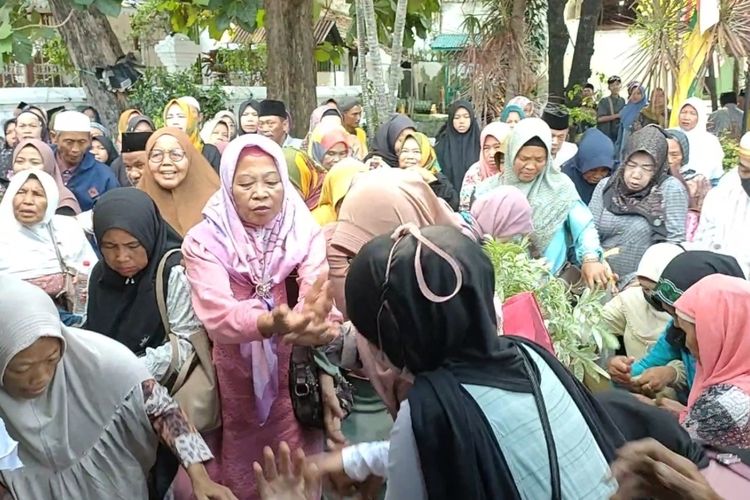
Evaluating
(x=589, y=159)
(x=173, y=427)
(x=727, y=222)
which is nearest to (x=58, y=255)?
(x=173, y=427)

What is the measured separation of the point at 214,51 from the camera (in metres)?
14.8

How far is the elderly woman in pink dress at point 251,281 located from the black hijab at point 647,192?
2088 millimetres

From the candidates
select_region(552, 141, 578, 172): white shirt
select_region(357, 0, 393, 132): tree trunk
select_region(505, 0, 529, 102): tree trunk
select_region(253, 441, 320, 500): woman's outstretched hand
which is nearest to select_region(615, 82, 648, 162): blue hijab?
select_region(505, 0, 529, 102): tree trunk

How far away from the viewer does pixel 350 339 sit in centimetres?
248

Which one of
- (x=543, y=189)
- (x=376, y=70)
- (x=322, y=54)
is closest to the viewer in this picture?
(x=543, y=189)

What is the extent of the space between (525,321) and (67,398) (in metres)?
1.30

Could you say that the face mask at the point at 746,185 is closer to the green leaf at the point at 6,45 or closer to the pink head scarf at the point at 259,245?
the pink head scarf at the point at 259,245

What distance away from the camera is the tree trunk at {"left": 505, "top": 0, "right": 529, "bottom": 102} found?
1091cm

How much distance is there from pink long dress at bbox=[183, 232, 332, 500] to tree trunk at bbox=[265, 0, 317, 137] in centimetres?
594

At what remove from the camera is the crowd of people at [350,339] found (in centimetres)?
139

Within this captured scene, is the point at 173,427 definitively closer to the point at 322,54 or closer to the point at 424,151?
the point at 424,151

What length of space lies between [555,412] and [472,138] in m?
5.50

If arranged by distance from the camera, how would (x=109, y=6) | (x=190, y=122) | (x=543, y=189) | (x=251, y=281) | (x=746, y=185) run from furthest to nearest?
1. (x=109, y=6)
2. (x=190, y=122)
3. (x=746, y=185)
4. (x=543, y=189)
5. (x=251, y=281)

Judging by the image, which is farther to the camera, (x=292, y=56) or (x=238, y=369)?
(x=292, y=56)
